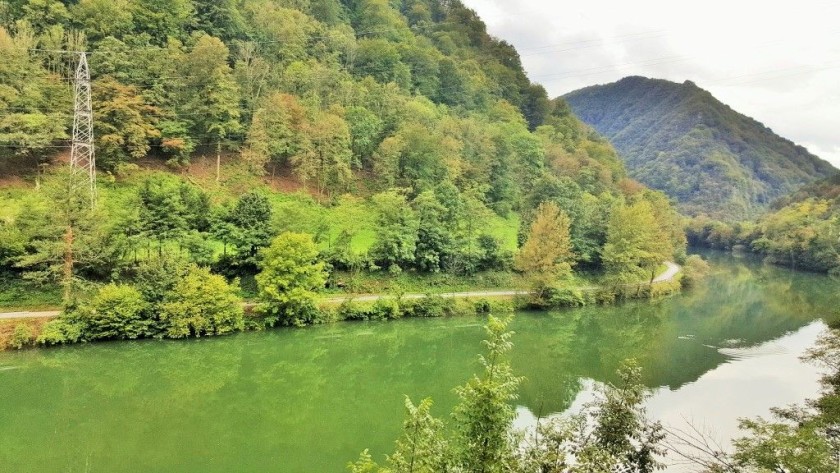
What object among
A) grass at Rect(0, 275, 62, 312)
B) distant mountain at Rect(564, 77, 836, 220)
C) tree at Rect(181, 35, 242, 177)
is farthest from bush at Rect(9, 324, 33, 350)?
distant mountain at Rect(564, 77, 836, 220)

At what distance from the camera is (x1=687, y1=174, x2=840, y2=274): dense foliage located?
58.2 metres

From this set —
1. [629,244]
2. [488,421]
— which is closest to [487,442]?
[488,421]

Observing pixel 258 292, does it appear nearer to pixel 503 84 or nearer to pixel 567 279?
pixel 567 279

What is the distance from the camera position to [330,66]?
49438mm

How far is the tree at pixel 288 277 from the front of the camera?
2506cm

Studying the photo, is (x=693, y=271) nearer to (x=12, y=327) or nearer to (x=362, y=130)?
(x=362, y=130)

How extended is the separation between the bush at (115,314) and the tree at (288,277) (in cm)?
532

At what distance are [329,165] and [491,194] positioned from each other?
1746 cm

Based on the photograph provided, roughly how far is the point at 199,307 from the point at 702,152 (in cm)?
12360

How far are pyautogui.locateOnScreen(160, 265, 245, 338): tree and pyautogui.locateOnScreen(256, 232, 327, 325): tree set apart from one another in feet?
5.25

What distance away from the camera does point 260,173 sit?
128 feet

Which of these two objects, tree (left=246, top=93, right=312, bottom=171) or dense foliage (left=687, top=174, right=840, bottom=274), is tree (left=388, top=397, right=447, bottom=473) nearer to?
tree (left=246, top=93, right=312, bottom=171)

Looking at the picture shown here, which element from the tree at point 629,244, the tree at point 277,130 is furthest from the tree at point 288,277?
the tree at point 629,244

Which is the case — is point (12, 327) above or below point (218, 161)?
below
